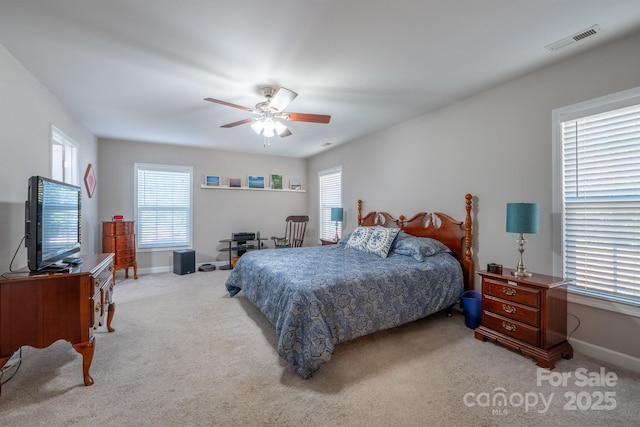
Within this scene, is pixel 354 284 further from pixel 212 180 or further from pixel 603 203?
pixel 212 180

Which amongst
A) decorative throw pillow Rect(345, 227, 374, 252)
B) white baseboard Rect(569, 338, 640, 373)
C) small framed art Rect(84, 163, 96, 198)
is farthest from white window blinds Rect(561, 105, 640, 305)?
small framed art Rect(84, 163, 96, 198)

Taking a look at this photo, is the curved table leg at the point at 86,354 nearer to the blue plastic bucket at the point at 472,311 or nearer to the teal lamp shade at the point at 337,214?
the blue plastic bucket at the point at 472,311

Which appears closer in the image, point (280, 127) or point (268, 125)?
point (268, 125)

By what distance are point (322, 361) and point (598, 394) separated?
6.14ft

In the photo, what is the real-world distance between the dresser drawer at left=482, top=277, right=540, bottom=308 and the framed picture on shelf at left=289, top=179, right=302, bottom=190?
4.82 metres

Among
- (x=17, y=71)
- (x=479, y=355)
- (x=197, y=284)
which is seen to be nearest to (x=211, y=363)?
(x=479, y=355)

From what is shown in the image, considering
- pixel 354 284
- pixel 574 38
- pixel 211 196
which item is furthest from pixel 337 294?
pixel 211 196

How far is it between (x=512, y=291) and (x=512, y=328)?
0.32m

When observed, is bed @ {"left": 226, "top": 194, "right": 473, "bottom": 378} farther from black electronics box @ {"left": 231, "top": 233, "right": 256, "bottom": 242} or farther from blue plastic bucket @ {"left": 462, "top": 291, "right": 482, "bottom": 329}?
black electronics box @ {"left": 231, "top": 233, "right": 256, "bottom": 242}

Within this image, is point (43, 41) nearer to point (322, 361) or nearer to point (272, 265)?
point (272, 265)

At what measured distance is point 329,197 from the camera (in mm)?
6062

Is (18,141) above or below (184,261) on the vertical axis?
above

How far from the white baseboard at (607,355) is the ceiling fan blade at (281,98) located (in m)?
3.29

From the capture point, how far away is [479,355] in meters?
2.36
